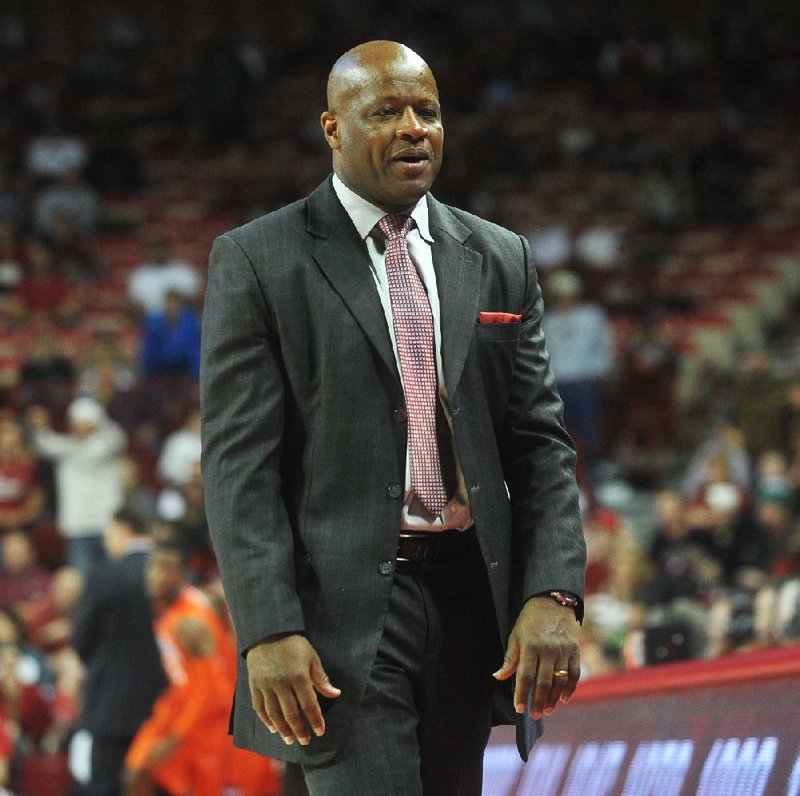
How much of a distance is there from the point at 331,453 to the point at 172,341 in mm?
10030

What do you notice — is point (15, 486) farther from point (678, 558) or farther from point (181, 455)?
point (678, 558)

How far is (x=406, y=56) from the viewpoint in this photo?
2713 millimetres

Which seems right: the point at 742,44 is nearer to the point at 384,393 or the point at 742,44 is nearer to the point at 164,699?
the point at 164,699

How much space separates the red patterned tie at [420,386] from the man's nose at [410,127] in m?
0.22

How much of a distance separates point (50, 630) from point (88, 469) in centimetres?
170

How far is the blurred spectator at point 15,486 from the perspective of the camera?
37.0 feet

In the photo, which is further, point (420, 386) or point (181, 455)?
point (181, 455)

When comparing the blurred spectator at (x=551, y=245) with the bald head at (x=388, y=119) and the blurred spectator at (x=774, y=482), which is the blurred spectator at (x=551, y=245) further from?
the bald head at (x=388, y=119)

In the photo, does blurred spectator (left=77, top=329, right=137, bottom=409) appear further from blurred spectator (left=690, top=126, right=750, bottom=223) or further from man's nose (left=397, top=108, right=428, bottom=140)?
man's nose (left=397, top=108, right=428, bottom=140)

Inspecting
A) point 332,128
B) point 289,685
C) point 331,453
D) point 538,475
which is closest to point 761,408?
point 538,475

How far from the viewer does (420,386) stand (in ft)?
8.87

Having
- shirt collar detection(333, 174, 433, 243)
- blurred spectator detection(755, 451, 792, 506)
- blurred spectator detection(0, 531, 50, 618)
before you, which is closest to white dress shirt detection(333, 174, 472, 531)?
shirt collar detection(333, 174, 433, 243)

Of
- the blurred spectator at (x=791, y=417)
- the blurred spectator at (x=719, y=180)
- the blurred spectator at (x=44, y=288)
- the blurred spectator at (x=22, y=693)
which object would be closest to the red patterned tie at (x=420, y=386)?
the blurred spectator at (x=22, y=693)

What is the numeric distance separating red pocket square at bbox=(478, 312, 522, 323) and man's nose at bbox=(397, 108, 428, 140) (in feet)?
1.00
